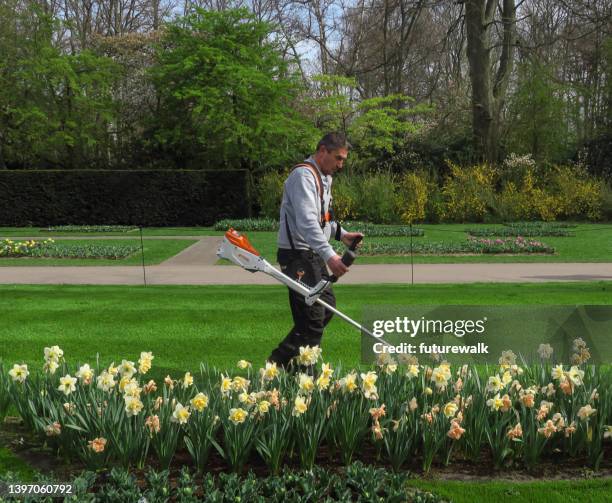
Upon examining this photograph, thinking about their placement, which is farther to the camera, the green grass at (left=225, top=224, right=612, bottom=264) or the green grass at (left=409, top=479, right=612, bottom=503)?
the green grass at (left=225, top=224, right=612, bottom=264)

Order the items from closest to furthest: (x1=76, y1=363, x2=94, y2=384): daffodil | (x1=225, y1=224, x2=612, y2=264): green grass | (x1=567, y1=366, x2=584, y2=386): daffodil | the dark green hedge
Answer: (x1=567, y1=366, x2=584, y2=386): daffodil < (x1=76, y1=363, x2=94, y2=384): daffodil < (x1=225, y1=224, x2=612, y2=264): green grass < the dark green hedge

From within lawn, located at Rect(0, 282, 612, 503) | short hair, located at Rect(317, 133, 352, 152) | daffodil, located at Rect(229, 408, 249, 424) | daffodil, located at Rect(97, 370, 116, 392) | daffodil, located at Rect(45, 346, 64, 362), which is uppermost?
short hair, located at Rect(317, 133, 352, 152)

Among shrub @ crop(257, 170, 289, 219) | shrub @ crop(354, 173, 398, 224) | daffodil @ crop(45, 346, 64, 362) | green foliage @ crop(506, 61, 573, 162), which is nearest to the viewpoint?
daffodil @ crop(45, 346, 64, 362)

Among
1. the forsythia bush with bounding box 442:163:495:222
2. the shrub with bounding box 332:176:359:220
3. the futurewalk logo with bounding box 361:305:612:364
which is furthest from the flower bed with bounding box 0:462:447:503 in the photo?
the forsythia bush with bounding box 442:163:495:222

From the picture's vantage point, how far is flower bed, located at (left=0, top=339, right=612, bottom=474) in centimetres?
350

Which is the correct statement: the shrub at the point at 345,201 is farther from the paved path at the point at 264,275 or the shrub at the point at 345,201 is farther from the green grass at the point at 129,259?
the paved path at the point at 264,275

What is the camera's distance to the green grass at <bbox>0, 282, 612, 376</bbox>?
21.3ft

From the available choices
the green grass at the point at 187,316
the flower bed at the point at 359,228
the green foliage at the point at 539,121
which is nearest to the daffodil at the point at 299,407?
the green grass at the point at 187,316

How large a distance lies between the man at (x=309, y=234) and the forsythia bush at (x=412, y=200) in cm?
1782

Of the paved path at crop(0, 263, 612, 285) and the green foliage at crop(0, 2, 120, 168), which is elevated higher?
the green foliage at crop(0, 2, 120, 168)

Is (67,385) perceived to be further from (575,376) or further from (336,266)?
(575,376)

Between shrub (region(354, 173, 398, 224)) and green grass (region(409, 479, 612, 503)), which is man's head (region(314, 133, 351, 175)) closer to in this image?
green grass (region(409, 479, 612, 503))

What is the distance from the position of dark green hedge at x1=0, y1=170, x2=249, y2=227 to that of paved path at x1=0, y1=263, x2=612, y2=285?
11.7 metres

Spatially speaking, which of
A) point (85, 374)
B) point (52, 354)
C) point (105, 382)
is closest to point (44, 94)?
point (52, 354)
